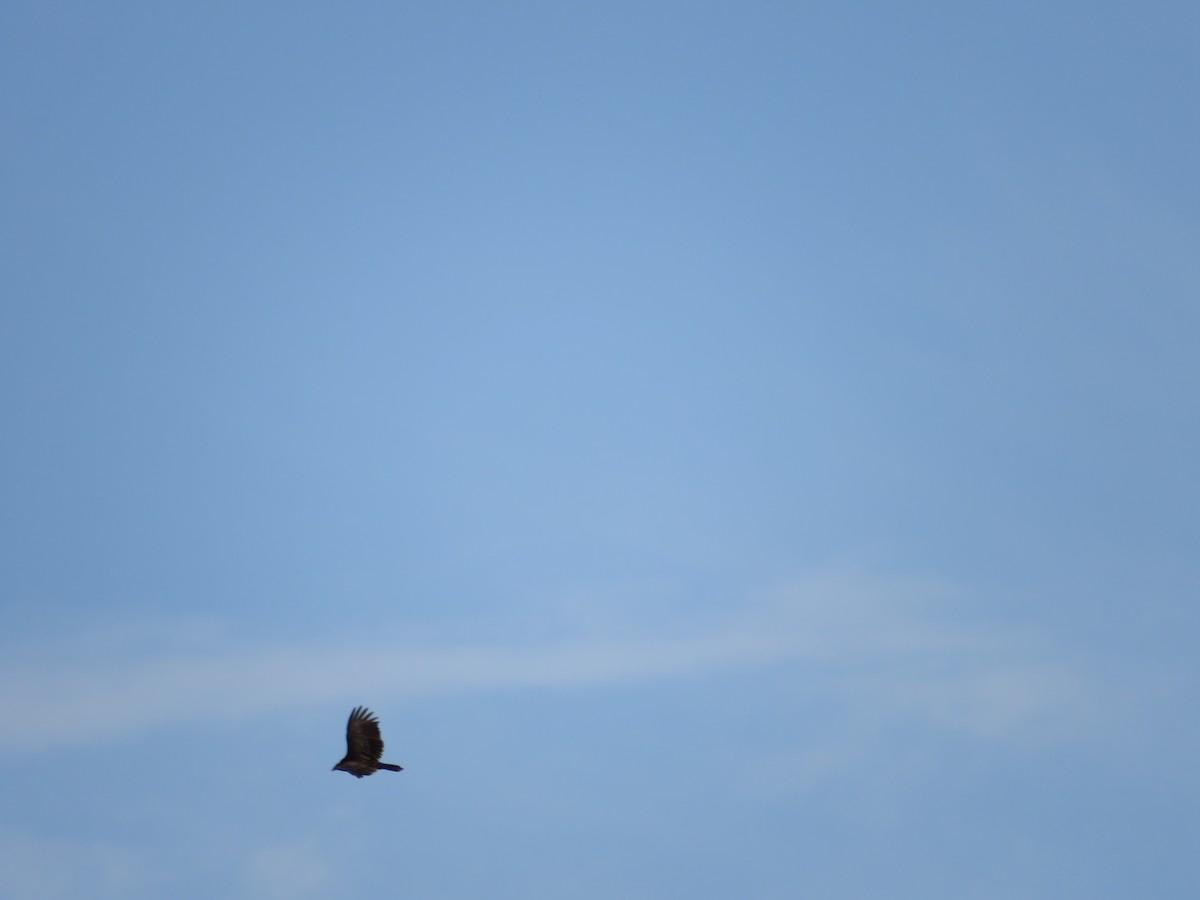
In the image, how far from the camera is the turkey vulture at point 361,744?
62000mm

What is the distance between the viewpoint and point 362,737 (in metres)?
62.0

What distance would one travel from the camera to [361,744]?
62.2 meters

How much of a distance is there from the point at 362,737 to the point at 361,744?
36 cm

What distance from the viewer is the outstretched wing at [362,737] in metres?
62.0

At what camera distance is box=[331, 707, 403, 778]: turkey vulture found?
62.0m

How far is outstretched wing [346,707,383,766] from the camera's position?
62000mm

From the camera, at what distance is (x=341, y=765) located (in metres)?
62.0
